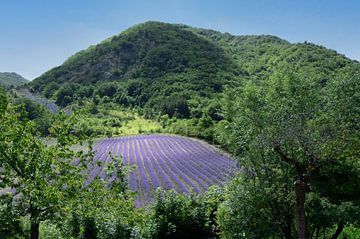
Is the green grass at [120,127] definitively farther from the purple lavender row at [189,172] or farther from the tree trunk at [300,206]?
the tree trunk at [300,206]

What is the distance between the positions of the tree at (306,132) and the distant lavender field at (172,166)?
3681 millimetres

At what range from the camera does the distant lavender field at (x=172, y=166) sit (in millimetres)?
27344

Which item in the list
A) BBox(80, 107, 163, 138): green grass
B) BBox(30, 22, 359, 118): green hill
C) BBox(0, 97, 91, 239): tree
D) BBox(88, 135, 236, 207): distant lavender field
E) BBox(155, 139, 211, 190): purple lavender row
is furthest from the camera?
→ BBox(30, 22, 359, 118): green hill

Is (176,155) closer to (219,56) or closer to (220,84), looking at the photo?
(220,84)

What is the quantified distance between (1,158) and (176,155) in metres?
33.4

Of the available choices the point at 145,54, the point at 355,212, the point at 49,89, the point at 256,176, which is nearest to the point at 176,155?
the point at 256,176

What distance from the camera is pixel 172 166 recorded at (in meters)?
35.3

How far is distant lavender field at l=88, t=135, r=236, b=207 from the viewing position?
27344 mm

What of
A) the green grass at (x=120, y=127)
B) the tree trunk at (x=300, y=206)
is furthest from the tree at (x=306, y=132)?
the green grass at (x=120, y=127)

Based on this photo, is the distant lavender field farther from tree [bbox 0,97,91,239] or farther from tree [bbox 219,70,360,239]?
tree [bbox 0,97,91,239]

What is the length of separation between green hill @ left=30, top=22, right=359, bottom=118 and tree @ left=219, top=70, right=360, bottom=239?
3294 inches

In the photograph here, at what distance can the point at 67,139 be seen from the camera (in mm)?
9633

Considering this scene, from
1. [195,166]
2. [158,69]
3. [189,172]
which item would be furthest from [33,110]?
[158,69]

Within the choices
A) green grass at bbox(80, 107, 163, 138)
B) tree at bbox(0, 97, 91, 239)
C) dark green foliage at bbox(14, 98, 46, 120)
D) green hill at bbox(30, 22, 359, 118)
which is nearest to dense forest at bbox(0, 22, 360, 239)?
tree at bbox(0, 97, 91, 239)
